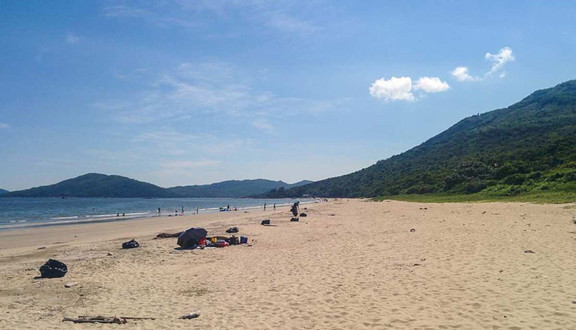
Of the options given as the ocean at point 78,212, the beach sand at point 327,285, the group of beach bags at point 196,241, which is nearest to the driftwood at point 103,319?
the beach sand at point 327,285

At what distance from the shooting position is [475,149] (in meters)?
84.9

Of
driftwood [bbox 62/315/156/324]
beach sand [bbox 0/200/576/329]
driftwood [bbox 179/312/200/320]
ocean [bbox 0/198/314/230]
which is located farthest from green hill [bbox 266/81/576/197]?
ocean [bbox 0/198/314/230]

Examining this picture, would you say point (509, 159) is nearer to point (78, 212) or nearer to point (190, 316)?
point (190, 316)

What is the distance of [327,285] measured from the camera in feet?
31.5

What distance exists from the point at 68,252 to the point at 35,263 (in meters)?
2.82

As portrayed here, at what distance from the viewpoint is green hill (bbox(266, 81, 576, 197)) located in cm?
3738

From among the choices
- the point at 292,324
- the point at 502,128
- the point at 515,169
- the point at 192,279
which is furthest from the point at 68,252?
the point at 502,128

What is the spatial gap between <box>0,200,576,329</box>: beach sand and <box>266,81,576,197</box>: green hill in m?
21.9

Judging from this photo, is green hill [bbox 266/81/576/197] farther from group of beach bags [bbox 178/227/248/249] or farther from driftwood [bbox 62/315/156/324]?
driftwood [bbox 62/315/156/324]

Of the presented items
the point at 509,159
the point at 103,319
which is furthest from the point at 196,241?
the point at 509,159

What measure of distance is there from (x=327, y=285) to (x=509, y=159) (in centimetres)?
5499

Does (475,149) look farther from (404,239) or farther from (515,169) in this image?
(404,239)

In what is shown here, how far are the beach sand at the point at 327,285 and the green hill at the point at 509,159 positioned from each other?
2189cm

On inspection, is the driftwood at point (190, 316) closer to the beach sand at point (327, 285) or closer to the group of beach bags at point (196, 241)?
the beach sand at point (327, 285)
